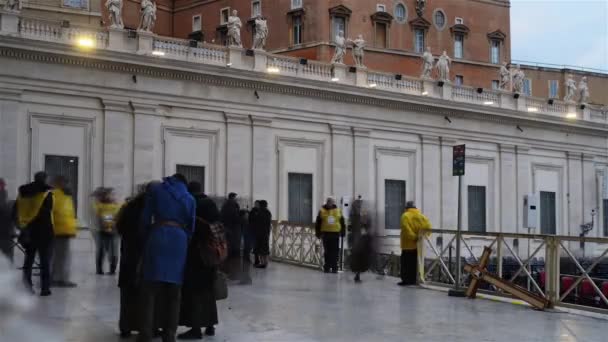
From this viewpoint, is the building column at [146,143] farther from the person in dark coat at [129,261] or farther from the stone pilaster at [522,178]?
the stone pilaster at [522,178]

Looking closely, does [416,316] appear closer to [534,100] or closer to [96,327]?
[96,327]

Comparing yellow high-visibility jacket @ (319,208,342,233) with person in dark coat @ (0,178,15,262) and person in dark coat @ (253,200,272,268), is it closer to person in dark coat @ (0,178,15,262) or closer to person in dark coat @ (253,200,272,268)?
person in dark coat @ (253,200,272,268)

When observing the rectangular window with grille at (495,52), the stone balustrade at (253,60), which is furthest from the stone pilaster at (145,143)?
the rectangular window with grille at (495,52)

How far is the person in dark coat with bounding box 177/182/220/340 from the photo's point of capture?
1031cm

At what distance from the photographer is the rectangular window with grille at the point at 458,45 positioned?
51.6 meters

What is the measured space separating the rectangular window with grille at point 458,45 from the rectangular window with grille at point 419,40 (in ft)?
8.65

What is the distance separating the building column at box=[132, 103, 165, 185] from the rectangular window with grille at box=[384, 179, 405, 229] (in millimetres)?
10594

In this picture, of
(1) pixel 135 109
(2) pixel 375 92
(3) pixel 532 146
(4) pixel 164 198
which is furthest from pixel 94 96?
(3) pixel 532 146

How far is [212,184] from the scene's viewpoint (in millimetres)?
31125

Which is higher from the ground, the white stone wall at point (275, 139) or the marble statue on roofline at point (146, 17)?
the marble statue on roofline at point (146, 17)

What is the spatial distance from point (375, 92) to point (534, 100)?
11.1 metres

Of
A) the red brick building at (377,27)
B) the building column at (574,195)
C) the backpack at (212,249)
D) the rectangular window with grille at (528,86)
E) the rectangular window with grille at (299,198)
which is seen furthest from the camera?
the rectangular window with grille at (528,86)

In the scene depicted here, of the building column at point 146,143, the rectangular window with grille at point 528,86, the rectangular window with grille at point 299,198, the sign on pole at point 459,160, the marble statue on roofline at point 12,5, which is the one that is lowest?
the rectangular window with grille at point 299,198

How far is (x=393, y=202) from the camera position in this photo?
119ft
